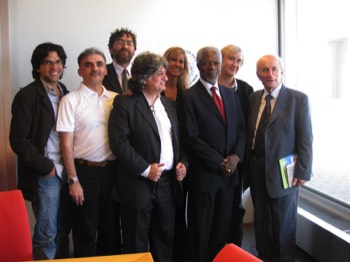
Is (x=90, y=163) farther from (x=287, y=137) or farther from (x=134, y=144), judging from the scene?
(x=287, y=137)

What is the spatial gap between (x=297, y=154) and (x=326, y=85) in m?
1.32

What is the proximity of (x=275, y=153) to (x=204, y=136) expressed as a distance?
56 centimetres

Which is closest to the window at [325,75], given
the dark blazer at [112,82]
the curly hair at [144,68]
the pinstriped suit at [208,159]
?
the pinstriped suit at [208,159]

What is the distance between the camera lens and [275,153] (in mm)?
2529

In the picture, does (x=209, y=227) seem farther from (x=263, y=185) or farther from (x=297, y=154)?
(x=297, y=154)

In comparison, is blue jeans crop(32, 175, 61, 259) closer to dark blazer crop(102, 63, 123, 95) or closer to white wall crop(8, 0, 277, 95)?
dark blazer crop(102, 63, 123, 95)

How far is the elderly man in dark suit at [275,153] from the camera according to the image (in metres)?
2.53

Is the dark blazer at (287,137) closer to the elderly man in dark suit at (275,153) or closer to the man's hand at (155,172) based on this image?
the elderly man in dark suit at (275,153)

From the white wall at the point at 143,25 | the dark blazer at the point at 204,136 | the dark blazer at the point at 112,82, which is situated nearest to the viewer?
the dark blazer at the point at 204,136

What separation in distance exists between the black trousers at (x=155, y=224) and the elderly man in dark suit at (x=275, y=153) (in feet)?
2.51

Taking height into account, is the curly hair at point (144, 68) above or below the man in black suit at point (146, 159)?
above

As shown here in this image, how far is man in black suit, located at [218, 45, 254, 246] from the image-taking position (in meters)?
2.72

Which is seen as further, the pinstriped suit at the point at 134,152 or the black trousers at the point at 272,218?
the black trousers at the point at 272,218

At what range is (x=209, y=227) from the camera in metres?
2.58
